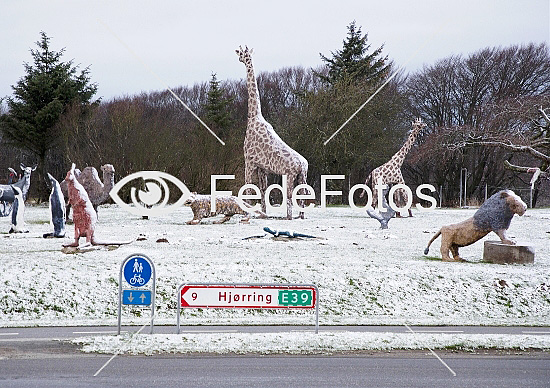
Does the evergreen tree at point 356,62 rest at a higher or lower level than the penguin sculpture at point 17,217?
higher

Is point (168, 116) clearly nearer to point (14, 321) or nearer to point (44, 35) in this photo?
point (44, 35)

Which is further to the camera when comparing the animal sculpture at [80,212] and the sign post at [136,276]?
the animal sculpture at [80,212]

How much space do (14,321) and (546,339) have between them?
25.5 ft

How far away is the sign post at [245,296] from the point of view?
8594 millimetres

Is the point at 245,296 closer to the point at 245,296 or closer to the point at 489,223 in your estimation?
the point at 245,296

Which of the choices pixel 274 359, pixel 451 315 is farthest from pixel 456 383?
pixel 451 315

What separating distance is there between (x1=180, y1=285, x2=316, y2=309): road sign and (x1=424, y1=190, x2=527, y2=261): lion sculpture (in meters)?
6.00

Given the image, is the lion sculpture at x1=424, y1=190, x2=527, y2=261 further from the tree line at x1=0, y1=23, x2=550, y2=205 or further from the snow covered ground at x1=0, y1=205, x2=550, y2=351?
the tree line at x1=0, y1=23, x2=550, y2=205

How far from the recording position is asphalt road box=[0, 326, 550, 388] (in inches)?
251

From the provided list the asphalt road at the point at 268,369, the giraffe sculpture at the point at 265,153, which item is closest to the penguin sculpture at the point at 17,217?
the giraffe sculpture at the point at 265,153

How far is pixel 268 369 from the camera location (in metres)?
6.91

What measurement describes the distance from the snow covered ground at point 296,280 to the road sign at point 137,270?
1.03 metres

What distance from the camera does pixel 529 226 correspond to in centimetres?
2069

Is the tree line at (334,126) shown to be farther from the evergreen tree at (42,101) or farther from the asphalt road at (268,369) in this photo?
the asphalt road at (268,369)
